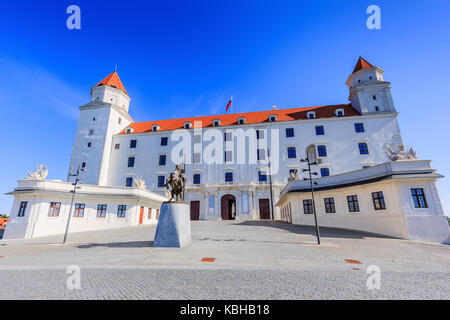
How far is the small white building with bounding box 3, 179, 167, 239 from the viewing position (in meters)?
20.5

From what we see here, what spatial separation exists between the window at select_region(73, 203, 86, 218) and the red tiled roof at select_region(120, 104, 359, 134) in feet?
67.3

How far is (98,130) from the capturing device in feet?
126

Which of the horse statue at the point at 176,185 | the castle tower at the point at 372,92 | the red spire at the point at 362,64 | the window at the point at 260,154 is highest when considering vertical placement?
the red spire at the point at 362,64

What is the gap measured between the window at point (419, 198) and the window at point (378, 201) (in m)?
1.88

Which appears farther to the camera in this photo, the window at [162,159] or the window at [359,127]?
the window at [162,159]

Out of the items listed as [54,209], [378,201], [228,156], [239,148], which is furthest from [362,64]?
[54,209]

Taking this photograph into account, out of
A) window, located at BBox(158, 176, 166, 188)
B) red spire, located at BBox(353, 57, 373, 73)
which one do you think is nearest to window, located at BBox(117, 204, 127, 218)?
window, located at BBox(158, 176, 166, 188)

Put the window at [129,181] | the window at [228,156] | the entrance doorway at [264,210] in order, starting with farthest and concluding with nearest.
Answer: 1. the window at [129,181]
2. the window at [228,156]
3. the entrance doorway at [264,210]

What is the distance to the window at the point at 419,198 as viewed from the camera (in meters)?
14.9

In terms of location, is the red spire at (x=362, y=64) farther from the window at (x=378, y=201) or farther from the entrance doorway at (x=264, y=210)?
the window at (x=378, y=201)

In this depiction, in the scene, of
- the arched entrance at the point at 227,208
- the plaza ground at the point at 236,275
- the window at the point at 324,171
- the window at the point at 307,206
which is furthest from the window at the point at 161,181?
the window at the point at 324,171

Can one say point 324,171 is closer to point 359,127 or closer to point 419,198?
point 359,127

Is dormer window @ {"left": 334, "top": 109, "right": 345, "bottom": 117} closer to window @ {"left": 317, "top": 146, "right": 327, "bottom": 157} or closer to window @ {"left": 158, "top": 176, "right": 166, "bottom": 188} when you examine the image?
window @ {"left": 317, "top": 146, "right": 327, "bottom": 157}
